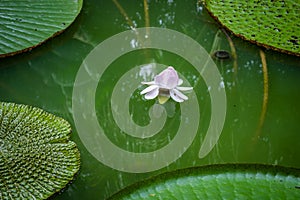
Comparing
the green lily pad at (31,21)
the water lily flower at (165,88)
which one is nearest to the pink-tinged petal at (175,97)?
the water lily flower at (165,88)

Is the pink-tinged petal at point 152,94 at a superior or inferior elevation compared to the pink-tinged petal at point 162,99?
superior

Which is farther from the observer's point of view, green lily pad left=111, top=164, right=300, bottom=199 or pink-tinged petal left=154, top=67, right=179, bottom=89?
pink-tinged petal left=154, top=67, right=179, bottom=89

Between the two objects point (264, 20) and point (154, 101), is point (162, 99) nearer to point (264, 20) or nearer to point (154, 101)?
point (154, 101)

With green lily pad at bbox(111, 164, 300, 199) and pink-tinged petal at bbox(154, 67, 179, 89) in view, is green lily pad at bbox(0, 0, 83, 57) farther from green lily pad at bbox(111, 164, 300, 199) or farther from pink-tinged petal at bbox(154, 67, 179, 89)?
green lily pad at bbox(111, 164, 300, 199)

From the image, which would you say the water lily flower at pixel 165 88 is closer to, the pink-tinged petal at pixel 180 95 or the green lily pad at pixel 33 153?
the pink-tinged petal at pixel 180 95

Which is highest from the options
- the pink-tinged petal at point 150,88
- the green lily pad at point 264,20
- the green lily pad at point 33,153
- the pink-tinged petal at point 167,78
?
the green lily pad at point 264,20

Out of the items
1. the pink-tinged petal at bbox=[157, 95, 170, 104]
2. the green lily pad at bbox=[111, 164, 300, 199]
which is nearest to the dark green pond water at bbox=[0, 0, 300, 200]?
the pink-tinged petal at bbox=[157, 95, 170, 104]
